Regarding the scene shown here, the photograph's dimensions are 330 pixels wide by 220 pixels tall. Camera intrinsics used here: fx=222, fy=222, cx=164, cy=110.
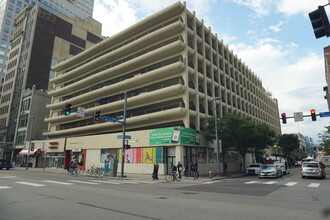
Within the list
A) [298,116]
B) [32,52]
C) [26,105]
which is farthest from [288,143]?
[32,52]

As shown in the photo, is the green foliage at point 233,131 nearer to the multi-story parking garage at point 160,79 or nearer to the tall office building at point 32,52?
the multi-story parking garage at point 160,79

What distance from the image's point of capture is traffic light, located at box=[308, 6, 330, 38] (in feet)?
25.2

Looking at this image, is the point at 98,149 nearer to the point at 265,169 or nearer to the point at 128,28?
the point at 128,28

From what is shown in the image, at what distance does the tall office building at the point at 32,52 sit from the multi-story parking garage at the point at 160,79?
13.1 m

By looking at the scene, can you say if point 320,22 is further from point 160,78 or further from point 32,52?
point 32,52

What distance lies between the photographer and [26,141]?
5128cm

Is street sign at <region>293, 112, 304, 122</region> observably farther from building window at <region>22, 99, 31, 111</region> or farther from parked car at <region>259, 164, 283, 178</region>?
building window at <region>22, 99, 31, 111</region>

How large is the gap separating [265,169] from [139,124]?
18812 millimetres

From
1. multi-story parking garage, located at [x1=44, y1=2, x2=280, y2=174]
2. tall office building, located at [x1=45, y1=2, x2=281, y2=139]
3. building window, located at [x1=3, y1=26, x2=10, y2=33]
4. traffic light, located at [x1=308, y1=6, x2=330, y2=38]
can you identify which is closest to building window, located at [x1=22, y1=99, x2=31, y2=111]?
multi-story parking garage, located at [x1=44, y1=2, x2=280, y2=174]

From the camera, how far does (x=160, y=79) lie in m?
33.8

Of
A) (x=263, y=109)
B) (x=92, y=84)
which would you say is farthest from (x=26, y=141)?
(x=263, y=109)

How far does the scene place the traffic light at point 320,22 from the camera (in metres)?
7.69

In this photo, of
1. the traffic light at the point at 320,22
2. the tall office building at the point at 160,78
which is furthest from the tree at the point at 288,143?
the traffic light at the point at 320,22

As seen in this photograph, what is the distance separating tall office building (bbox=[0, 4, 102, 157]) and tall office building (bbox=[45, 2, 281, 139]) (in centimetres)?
1361
